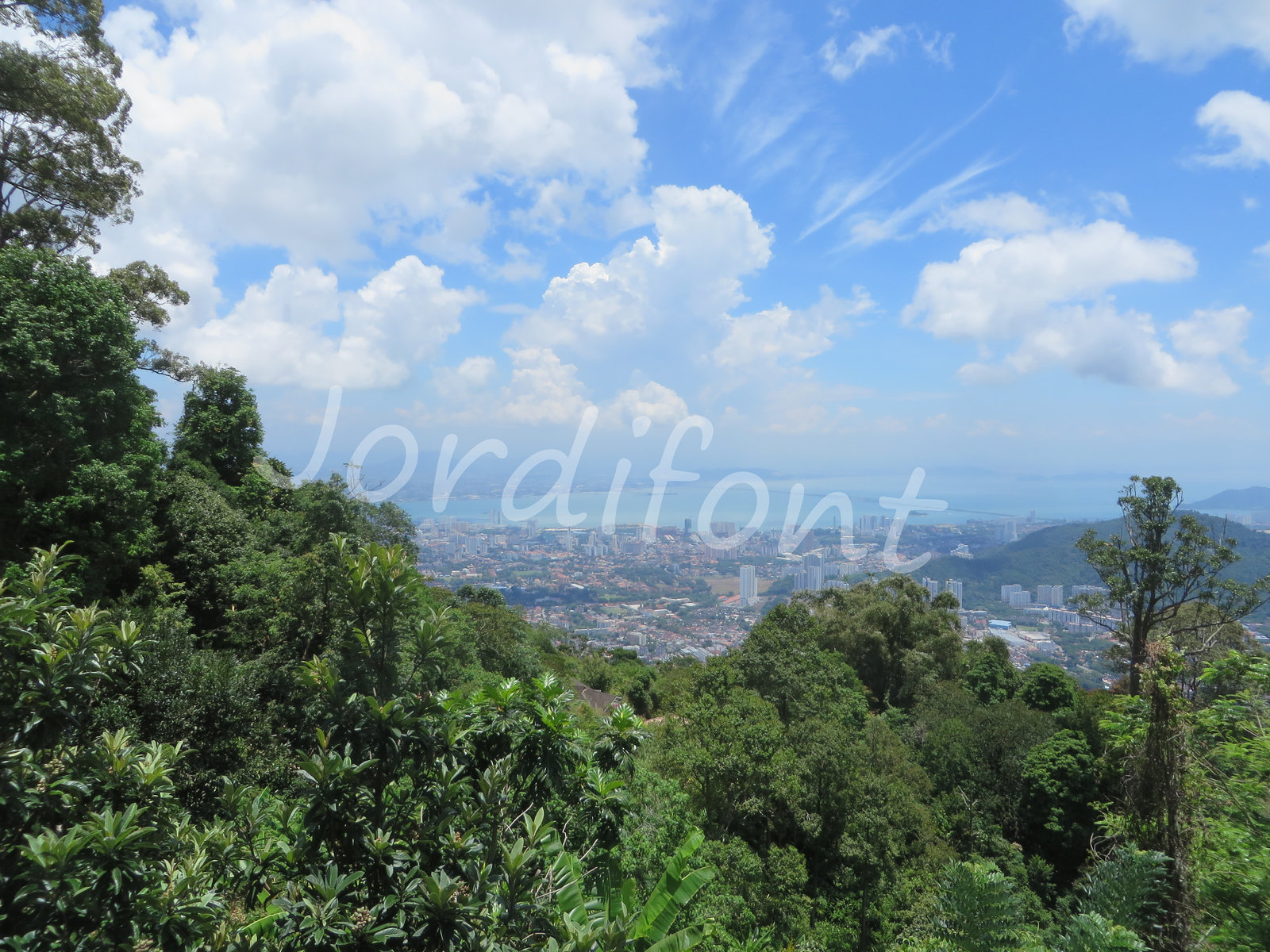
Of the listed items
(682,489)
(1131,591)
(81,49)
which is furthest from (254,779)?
(682,489)

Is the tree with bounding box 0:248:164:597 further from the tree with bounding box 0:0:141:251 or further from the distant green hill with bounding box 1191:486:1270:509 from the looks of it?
the distant green hill with bounding box 1191:486:1270:509

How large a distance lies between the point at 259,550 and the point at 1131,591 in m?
21.7

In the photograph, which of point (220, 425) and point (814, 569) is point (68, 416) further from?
point (814, 569)

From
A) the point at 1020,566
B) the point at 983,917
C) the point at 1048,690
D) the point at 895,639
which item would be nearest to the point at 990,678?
the point at 1048,690

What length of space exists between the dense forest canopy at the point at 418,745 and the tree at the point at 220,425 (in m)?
0.08

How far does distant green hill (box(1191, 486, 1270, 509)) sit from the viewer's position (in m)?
60.0

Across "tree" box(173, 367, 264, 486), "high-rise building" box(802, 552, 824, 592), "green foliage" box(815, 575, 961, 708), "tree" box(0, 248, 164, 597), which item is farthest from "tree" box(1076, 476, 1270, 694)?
"tree" box(173, 367, 264, 486)

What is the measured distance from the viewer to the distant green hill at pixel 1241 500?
60028 mm

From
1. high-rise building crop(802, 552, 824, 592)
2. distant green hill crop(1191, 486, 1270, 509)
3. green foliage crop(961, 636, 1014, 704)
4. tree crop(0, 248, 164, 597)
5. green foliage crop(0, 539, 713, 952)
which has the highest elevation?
distant green hill crop(1191, 486, 1270, 509)

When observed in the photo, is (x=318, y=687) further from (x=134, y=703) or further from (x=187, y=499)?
(x=187, y=499)

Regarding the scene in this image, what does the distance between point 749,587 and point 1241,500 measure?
6242 centimetres

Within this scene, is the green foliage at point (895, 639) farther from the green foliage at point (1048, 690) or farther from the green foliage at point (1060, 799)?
the green foliage at point (1060, 799)

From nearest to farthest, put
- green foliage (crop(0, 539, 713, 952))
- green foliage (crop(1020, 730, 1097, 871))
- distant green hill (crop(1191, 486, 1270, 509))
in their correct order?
green foliage (crop(0, 539, 713, 952))
green foliage (crop(1020, 730, 1097, 871))
distant green hill (crop(1191, 486, 1270, 509))

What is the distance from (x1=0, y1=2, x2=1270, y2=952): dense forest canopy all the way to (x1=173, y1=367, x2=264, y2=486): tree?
81mm
